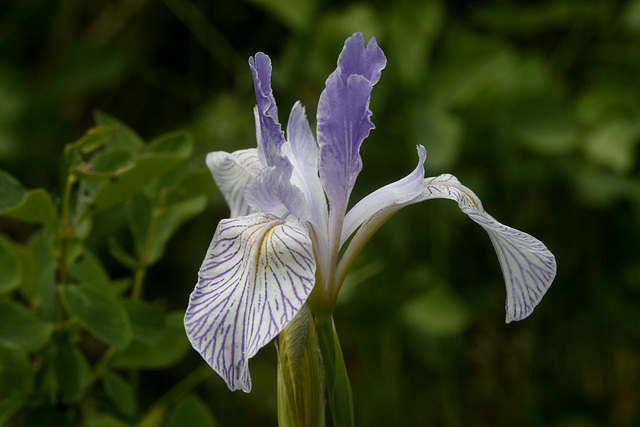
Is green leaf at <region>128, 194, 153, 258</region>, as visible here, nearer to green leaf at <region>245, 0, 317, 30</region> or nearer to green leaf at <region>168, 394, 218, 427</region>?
green leaf at <region>168, 394, 218, 427</region>

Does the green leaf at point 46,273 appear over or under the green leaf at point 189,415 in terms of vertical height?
over

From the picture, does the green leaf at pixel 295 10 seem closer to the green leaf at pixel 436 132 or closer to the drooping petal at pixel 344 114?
the green leaf at pixel 436 132

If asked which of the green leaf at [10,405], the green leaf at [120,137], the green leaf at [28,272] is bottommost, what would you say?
the green leaf at [10,405]

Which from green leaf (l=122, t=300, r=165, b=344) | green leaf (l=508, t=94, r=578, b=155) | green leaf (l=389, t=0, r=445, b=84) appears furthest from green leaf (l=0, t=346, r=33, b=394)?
green leaf (l=508, t=94, r=578, b=155)

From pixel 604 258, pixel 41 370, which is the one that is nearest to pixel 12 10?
pixel 41 370

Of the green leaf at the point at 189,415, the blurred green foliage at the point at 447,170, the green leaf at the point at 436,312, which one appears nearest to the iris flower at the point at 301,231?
the green leaf at the point at 189,415

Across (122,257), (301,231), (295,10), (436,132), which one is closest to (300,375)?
(301,231)
